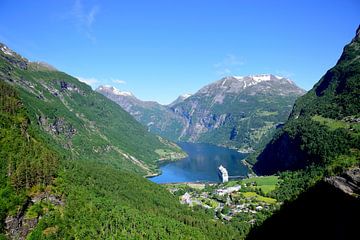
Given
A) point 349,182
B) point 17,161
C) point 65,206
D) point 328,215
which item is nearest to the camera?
point 349,182

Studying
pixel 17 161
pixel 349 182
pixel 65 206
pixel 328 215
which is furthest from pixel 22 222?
pixel 349 182

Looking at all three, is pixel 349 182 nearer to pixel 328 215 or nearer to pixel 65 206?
pixel 328 215

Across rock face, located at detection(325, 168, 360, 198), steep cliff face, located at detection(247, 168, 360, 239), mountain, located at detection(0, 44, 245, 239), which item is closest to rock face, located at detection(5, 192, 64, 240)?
mountain, located at detection(0, 44, 245, 239)

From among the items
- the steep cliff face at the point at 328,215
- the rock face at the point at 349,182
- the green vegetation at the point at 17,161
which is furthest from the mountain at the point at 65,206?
the rock face at the point at 349,182

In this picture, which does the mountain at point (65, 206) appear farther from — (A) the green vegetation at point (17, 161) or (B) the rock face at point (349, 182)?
(B) the rock face at point (349, 182)

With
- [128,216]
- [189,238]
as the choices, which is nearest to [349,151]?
[189,238]

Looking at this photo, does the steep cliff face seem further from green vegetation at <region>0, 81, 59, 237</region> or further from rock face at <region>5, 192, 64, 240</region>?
green vegetation at <region>0, 81, 59, 237</region>

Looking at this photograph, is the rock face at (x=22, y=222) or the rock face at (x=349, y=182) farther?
the rock face at (x=22, y=222)

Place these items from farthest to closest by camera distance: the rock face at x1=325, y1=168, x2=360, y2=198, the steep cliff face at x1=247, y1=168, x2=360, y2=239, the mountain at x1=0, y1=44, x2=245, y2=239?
1. the mountain at x1=0, y1=44, x2=245, y2=239
2. the steep cliff face at x1=247, y1=168, x2=360, y2=239
3. the rock face at x1=325, y1=168, x2=360, y2=198

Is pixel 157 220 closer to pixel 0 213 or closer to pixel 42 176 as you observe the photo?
pixel 42 176

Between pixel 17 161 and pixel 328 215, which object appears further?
pixel 17 161
